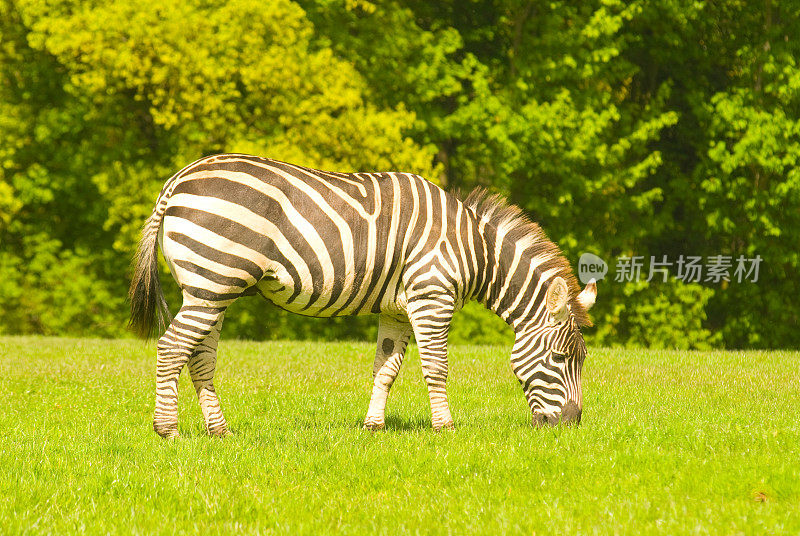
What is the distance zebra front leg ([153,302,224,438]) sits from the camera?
8172mm

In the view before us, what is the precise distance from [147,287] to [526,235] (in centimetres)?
369

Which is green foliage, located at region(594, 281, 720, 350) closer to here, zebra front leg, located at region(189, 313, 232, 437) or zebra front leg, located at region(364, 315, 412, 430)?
zebra front leg, located at region(364, 315, 412, 430)

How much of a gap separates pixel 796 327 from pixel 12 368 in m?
19.5

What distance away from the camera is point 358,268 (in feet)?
28.0

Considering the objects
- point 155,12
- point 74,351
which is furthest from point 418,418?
point 155,12

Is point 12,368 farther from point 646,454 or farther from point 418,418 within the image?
point 646,454

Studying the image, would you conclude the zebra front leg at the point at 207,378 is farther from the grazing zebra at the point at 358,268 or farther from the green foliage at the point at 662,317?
the green foliage at the point at 662,317

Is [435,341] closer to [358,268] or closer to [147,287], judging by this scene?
[358,268]

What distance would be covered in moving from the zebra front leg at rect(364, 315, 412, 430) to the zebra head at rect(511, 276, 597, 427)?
1.15 m

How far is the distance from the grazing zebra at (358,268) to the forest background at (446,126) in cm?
1175

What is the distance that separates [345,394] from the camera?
11.9 m

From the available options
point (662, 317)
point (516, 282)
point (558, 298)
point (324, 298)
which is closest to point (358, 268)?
point (324, 298)

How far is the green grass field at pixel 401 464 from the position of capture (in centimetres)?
589

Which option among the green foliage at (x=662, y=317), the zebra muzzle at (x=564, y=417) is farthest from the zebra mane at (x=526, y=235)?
the green foliage at (x=662, y=317)
